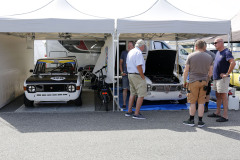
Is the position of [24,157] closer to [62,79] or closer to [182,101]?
[62,79]

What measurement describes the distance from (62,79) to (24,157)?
12.7 feet

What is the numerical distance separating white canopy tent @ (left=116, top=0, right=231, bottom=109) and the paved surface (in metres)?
2.21

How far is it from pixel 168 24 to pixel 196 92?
2.29 m

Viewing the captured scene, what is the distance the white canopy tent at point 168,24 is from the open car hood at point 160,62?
1.20 meters

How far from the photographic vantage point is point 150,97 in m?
8.12

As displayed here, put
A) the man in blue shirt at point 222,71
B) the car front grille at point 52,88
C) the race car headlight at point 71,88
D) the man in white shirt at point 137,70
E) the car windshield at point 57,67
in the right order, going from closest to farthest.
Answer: the man in blue shirt at point 222,71 < the man in white shirt at point 137,70 < the car front grille at point 52,88 < the race car headlight at point 71,88 < the car windshield at point 57,67

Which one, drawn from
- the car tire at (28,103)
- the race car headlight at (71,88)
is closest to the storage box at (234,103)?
the race car headlight at (71,88)

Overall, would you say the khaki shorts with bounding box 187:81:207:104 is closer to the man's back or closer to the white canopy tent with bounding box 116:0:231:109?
the man's back

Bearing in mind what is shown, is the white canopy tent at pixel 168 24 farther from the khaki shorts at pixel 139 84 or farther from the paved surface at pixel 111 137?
the paved surface at pixel 111 137

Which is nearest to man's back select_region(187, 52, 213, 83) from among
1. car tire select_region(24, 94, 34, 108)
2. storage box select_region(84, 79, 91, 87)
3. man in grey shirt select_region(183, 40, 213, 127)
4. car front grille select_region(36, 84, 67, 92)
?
man in grey shirt select_region(183, 40, 213, 127)

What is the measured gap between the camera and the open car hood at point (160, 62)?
871 cm

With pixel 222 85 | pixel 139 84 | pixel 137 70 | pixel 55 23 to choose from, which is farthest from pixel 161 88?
pixel 55 23

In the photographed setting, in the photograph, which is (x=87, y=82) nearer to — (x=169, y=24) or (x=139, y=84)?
(x=169, y=24)

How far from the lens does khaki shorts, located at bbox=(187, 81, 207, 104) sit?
5941 millimetres
